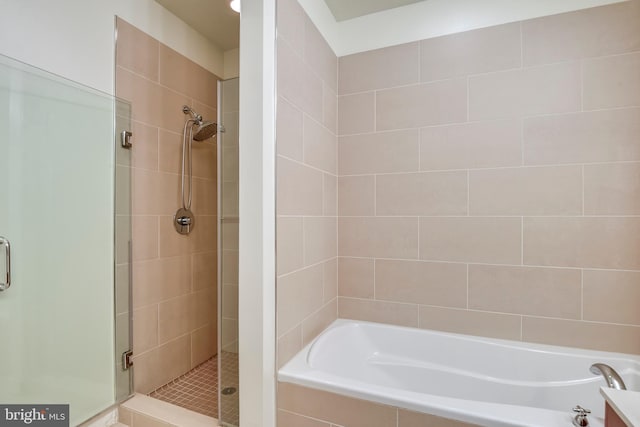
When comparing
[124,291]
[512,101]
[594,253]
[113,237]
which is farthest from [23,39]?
[594,253]

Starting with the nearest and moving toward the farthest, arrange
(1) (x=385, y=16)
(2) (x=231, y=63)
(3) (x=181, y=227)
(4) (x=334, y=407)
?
(4) (x=334, y=407) < (1) (x=385, y=16) < (3) (x=181, y=227) < (2) (x=231, y=63)

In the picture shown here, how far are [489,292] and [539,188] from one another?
0.62m

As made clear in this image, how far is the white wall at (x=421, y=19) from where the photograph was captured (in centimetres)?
175

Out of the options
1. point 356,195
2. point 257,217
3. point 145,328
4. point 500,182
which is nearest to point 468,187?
point 500,182

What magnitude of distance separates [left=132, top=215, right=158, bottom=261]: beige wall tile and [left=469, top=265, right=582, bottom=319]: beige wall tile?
73.6 inches

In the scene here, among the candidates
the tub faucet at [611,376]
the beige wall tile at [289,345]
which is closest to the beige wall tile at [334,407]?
the beige wall tile at [289,345]

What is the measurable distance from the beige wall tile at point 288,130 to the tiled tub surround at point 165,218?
0.93 m

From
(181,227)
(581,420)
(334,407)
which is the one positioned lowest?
(334,407)

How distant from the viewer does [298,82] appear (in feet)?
5.47

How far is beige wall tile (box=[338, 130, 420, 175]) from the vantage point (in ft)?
6.52

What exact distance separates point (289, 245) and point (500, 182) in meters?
1.21

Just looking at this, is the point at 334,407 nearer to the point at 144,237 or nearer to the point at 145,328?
the point at 145,328

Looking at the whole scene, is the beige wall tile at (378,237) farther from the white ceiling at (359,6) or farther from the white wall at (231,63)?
the white wall at (231,63)

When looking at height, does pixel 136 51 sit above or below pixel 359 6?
below
